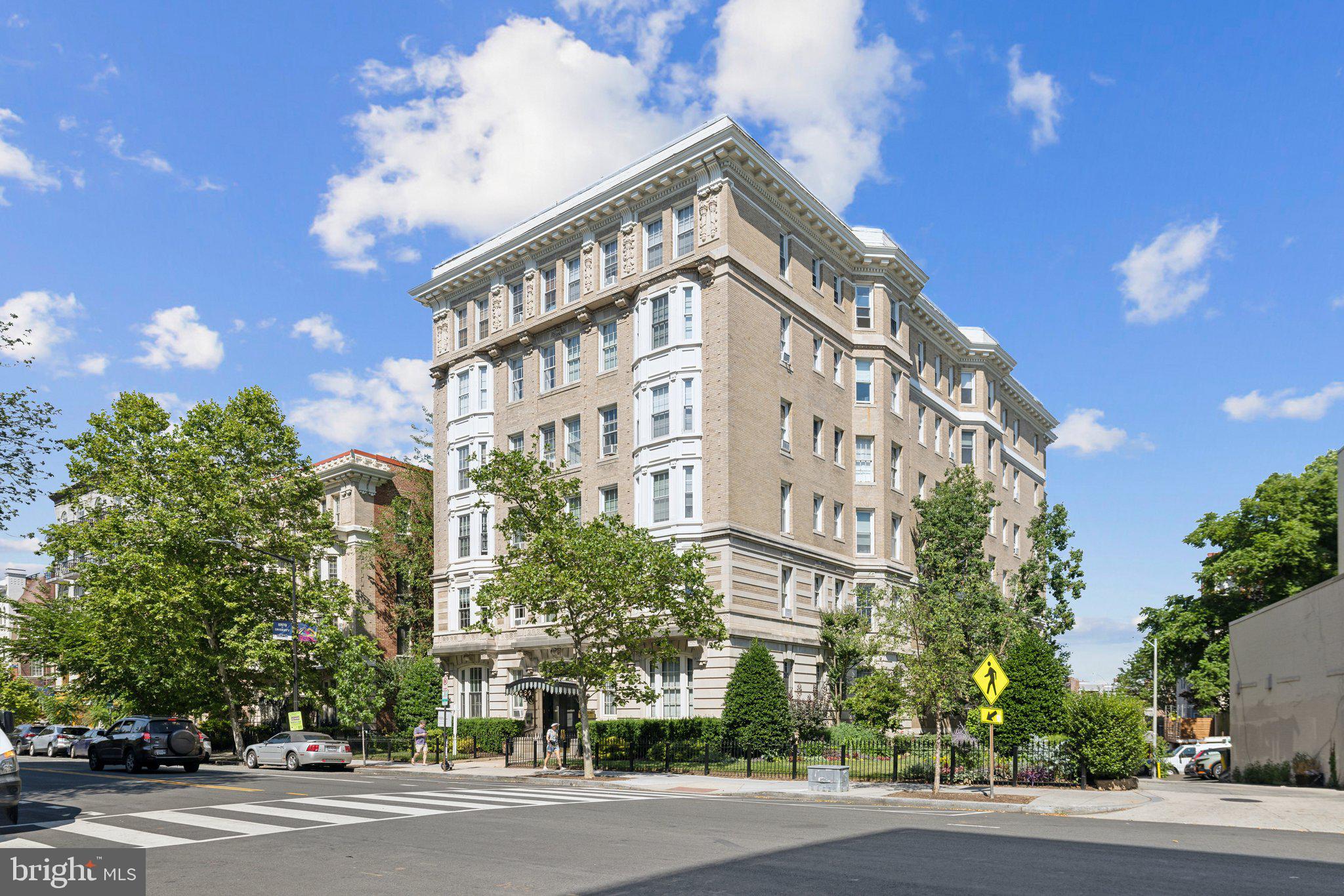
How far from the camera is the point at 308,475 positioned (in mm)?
51469

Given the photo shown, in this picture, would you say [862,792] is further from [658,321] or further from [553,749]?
[658,321]

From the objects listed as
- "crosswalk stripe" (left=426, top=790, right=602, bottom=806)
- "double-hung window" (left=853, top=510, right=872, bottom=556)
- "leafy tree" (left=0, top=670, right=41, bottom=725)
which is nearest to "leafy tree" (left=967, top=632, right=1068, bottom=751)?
"double-hung window" (left=853, top=510, right=872, bottom=556)

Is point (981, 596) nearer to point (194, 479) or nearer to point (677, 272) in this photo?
point (677, 272)

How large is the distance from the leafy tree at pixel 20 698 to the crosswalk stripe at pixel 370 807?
56914 millimetres

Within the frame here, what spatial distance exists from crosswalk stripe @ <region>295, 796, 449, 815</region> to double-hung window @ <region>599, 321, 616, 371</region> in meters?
25.2

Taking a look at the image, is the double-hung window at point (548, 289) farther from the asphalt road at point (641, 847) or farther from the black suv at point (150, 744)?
the asphalt road at point (641, 847)

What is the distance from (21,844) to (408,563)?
43.4m

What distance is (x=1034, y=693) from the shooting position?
34.2m

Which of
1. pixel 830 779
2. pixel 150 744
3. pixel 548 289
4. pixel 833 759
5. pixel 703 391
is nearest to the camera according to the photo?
pixel 830 779

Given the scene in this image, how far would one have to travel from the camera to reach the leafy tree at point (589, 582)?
105 ft

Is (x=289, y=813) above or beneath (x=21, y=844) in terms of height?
beneath

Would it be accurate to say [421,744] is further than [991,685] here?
Yes

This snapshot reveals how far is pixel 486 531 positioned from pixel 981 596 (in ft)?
73.5

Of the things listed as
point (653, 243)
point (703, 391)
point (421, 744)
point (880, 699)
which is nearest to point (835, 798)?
point (880, 699)
